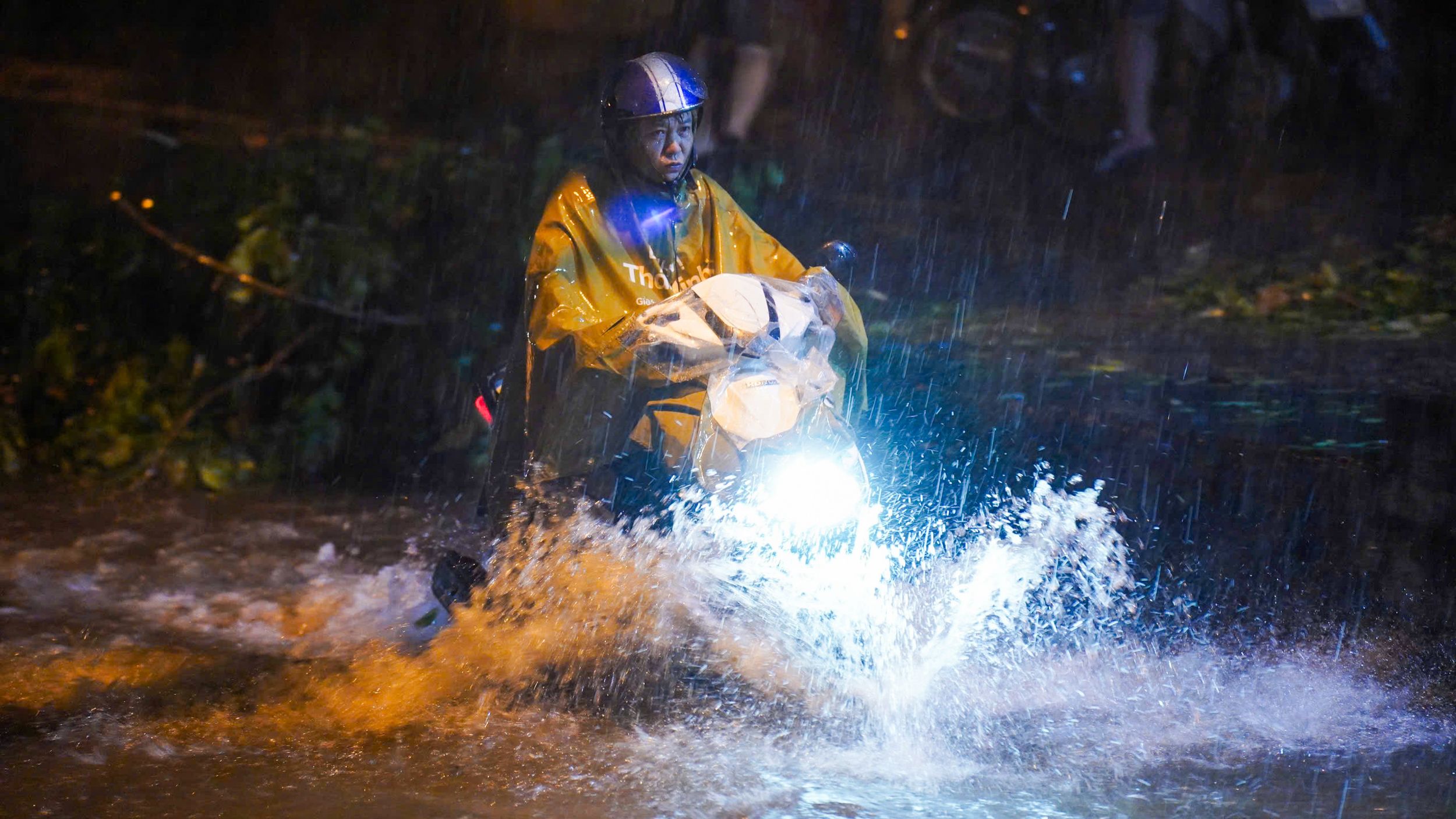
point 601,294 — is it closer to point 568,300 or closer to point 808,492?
point 568,300

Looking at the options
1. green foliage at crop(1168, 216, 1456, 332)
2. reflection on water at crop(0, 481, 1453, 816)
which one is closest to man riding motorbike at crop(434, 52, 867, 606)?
reflection on water at crop(0, 481, 1453, 816)

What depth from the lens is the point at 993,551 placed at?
14.0 feet

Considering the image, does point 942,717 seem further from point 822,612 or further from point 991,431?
point 991,431

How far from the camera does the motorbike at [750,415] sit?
3.29 meters

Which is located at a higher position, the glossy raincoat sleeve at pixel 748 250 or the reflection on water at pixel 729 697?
the glossy raincoat sleeve at pixel 748 250

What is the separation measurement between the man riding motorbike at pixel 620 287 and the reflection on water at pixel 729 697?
23 centimetres

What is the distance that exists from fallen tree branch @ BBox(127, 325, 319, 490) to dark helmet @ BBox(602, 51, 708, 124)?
139 inches

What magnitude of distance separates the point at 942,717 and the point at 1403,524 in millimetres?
1711

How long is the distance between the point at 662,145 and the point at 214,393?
13.0 feet

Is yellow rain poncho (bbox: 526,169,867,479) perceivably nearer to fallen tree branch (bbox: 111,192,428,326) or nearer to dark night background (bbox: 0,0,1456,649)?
dark night background (bbox: 0,0,1456,649)

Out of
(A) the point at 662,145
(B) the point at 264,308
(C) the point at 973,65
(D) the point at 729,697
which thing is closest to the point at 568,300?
(A) the point at 662,145

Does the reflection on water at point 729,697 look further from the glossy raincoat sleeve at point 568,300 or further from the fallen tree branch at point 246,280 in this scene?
the fallen tree branch at point 246,280

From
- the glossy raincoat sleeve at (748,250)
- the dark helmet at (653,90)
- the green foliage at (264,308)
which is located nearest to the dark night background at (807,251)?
the green foliage at (264,308)

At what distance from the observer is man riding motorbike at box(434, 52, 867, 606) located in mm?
3588
